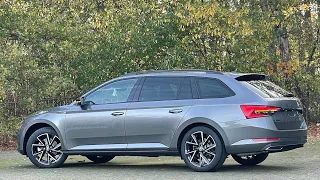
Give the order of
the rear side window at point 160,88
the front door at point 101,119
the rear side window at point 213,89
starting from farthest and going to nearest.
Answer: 1. the front door at point 101,119
2. the rear side window at point 160,88
3. the rear side window at point 213,89

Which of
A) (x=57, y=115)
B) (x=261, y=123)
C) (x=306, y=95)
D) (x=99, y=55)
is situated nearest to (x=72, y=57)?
(x=99, y=55)

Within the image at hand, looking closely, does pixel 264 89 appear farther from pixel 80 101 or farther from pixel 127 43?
pixel 127 43

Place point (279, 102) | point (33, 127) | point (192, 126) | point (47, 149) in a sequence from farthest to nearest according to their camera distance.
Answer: point (33, 127) < point (47, 149) < point (192, 126) < point (279, 102)

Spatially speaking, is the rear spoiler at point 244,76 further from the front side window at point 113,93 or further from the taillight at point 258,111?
the front side window at point 113,93

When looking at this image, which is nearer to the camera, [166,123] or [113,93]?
[166,123]

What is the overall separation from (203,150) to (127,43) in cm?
815

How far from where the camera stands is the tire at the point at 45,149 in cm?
1178

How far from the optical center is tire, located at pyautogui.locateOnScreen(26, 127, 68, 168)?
11781mm

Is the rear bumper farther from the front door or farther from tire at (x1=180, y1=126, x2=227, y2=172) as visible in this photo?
the front door


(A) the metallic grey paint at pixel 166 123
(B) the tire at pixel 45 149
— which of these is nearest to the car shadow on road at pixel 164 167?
(B) the tire at pixel 45 149

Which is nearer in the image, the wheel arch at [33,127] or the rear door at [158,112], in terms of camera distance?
the rear door at [158,112]

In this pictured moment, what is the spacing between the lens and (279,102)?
10242 mm

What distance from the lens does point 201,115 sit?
10367mm

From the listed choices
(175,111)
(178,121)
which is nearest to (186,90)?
(175,111)
